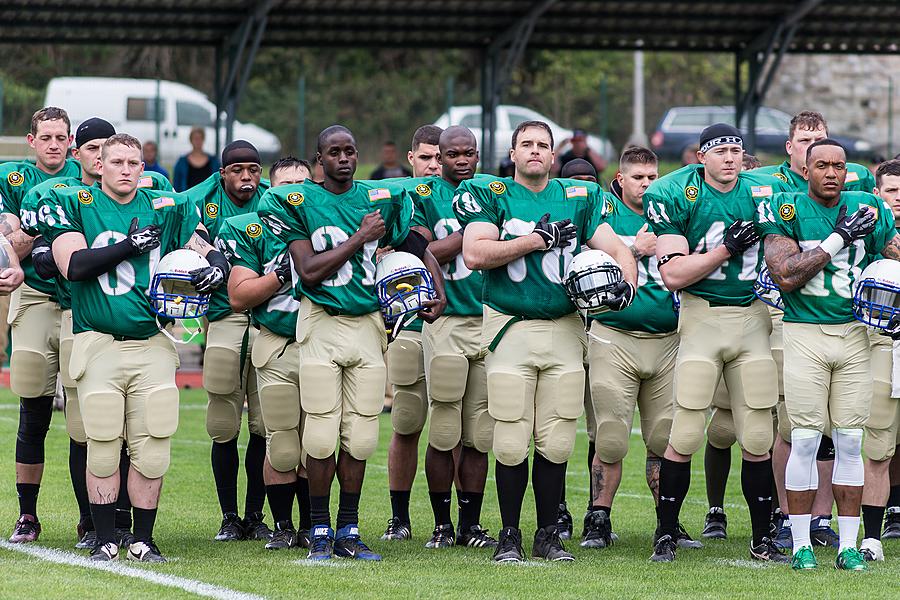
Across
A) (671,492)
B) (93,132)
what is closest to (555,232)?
(671,492)

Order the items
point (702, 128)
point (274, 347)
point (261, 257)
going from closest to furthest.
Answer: point (274, 347)
point (261, 257)
point (702, 128)

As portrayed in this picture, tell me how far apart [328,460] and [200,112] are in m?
14.4

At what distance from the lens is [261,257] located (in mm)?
7582

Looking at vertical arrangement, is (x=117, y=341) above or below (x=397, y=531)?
above

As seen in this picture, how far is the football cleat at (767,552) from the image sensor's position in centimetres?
705

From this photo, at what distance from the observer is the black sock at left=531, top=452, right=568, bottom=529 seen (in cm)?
705

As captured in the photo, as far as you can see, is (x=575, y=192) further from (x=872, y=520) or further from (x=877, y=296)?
(x=872, y=520)

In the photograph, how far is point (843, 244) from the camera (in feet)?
22.1

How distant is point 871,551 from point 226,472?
3.35 m

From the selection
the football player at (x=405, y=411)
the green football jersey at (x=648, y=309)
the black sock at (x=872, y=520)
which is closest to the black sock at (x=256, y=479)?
the football player at (x=405, y=411)

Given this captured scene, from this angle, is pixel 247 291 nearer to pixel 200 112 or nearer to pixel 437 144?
pixel 437 144

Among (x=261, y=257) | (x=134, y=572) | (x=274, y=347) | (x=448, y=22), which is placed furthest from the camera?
(x=448, y=22)

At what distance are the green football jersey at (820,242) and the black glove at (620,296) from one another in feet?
2.40

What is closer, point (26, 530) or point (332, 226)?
point (332, 226)
